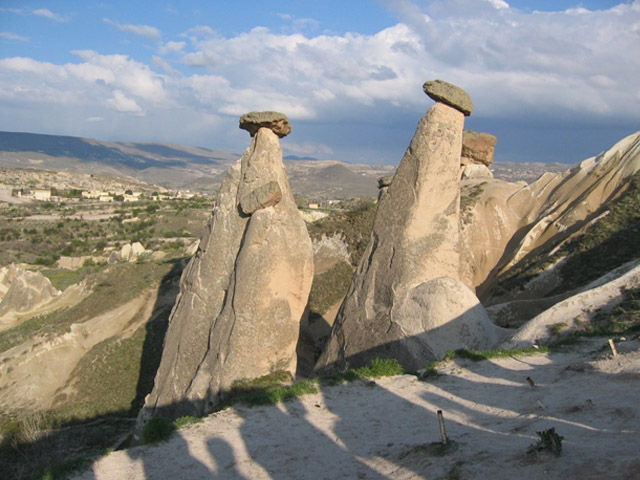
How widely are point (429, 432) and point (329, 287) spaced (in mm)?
13308

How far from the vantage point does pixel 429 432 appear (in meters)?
6.65

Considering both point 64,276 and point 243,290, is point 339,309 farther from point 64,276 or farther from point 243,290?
point 64,276

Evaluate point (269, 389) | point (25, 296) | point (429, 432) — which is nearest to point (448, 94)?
point (269, 389)

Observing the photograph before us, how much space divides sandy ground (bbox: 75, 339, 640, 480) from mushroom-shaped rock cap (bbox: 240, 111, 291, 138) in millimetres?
5892

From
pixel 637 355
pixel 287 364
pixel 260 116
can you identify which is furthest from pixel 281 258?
pixel 637 355

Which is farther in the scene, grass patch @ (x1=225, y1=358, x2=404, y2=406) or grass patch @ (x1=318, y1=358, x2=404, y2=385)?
grass patch @ (x1=318, y1=358, x2=404, y2=385)

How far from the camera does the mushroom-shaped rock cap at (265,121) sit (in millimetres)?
11656

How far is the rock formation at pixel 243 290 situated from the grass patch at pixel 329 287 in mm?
7335

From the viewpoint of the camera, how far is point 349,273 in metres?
20.9

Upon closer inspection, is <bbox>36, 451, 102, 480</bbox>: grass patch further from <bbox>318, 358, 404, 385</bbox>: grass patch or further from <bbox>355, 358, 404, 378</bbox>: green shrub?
<bbox>355, 358, 404, 378</bbox>: green shrub

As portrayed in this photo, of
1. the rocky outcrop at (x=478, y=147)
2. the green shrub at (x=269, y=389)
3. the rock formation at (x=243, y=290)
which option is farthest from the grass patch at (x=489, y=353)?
the rocky outcrop at (x=478, y=147)

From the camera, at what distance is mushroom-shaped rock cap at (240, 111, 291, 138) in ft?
38.2

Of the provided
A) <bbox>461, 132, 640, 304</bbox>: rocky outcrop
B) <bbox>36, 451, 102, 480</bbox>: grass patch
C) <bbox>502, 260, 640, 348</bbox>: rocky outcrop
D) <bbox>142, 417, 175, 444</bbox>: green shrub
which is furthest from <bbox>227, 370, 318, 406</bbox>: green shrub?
<bbox>461, 132, 640, 304</bbox>: rocky outcrop

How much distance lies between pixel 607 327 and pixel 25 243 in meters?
53.9
